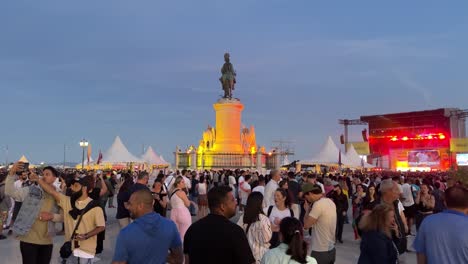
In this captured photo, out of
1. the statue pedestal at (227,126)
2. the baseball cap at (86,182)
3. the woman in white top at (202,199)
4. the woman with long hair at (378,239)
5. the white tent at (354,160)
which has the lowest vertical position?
the woman in white top at (202,199)

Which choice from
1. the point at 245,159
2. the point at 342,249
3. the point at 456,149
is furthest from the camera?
the point at 456,149

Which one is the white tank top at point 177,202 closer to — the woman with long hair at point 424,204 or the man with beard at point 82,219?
the man with beard at point 82,219

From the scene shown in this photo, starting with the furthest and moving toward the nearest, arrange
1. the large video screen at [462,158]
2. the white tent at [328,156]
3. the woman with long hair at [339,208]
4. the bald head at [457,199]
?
the large video screen at [462,158]
the white tent at [328,156]
the woman with long hair at [339,208]
the bald head at [457,199]

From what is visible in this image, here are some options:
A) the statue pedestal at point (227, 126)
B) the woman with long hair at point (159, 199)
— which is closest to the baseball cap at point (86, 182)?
the woman with long hair at point (159, 199)

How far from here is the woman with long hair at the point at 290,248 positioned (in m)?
3.49

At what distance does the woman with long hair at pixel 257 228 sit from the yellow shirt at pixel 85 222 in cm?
168

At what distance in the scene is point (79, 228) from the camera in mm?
5273

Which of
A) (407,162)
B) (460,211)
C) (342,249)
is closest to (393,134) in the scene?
(407,162)

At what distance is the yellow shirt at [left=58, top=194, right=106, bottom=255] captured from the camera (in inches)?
208

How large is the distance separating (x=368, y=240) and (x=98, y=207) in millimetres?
3019

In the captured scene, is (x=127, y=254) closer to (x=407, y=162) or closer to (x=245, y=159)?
(x=245, y=159)

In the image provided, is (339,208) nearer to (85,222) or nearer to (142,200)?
(85,222)

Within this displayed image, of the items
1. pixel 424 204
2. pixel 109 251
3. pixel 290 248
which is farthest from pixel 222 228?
pixel 424 204

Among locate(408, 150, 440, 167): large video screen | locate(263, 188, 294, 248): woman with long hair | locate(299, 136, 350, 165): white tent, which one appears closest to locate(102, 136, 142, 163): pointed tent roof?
locate(299, 136, 350, 165): white tent
